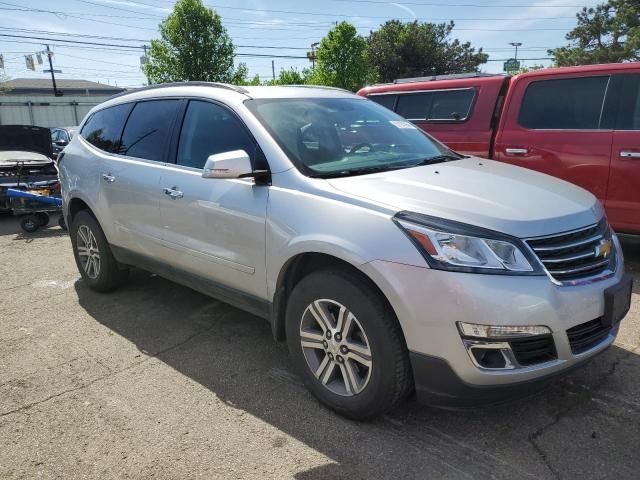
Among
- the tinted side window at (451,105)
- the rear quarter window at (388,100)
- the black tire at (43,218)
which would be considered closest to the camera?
the tinted side window at (451,105)

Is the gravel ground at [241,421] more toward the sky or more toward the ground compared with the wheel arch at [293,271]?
more toward the ground

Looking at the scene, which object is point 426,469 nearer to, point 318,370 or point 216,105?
Result: point 318,370

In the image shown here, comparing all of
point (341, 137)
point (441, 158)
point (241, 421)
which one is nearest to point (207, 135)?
point (341, 137)

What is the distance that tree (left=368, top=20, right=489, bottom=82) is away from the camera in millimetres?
42594

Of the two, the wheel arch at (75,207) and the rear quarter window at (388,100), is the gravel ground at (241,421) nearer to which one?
the wheel arch at (75,207)

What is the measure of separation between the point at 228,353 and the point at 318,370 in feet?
3.40

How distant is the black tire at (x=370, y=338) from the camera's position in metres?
2.51

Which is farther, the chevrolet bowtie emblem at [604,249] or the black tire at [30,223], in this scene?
the black tire at [30,223]

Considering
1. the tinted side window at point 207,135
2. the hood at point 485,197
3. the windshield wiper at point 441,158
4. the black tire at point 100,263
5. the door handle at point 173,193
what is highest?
the tinted side window at point 207,135

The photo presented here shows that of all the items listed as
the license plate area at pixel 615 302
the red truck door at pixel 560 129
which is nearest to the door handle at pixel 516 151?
the red truck door at pixel 560 129

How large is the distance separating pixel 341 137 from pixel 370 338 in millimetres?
1454

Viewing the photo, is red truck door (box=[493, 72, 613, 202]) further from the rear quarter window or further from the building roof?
the building roof

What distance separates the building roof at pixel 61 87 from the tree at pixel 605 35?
5730cm

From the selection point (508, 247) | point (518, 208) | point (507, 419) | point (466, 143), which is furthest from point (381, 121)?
point (466, 143)
